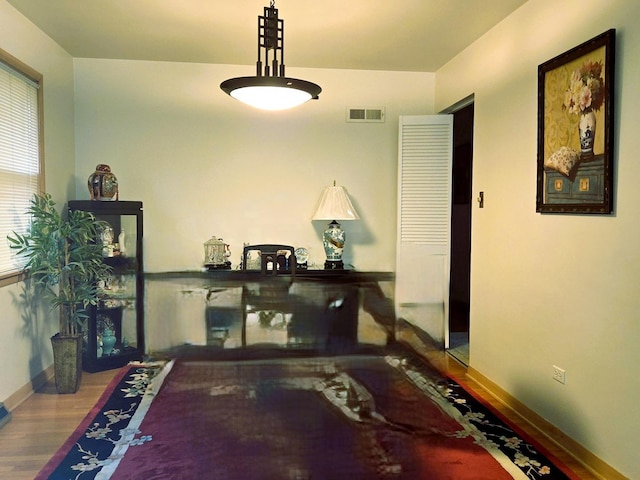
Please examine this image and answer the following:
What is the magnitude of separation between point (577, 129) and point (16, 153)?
121 inches

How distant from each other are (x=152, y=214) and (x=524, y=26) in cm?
294

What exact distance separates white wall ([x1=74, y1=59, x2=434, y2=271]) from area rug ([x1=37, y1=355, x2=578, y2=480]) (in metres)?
3.08

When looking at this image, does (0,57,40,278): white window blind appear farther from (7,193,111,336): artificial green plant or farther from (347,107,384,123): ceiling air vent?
(347,107,384,123): ceiling air vent

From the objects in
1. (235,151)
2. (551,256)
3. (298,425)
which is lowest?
(298,425)

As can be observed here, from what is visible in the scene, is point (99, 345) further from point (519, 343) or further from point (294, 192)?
point (519, 343)

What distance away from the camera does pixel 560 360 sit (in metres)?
2.43

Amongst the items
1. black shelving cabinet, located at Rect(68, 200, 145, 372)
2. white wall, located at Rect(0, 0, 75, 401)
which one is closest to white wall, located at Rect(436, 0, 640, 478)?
black shelving cabinet, located at Rect(68, 200, 145, 372)

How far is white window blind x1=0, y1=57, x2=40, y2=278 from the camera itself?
2.86m

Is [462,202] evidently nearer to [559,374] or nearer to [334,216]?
[334,216]

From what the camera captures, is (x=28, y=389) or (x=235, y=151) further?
(x=235, y=151)

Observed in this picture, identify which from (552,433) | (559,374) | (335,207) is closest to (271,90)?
(559,374)

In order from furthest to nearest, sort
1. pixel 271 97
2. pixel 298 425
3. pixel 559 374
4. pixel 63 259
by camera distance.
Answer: pixel 63 259
pixel 559 374
pixel 271 97
pixel 298 425

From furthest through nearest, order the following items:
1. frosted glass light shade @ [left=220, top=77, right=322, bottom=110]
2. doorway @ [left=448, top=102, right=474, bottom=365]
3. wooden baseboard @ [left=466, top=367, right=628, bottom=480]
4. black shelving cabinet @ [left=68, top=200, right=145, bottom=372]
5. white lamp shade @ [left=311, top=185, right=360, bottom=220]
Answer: doorway @ [left=448, top=102, right=474, bottom=365] → white lamp shade @ [left=311, top=185, right=360, bottom=220] → black shelving cabinet @ [left=68, top=200, right=145, bottom=372] → wooden baseboard @ [left=466, top=367, right=628, bottom=480] → frosted glass light shade @ [left=220, top=77, right=322, bottom=110]

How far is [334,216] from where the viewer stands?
12.2ft
